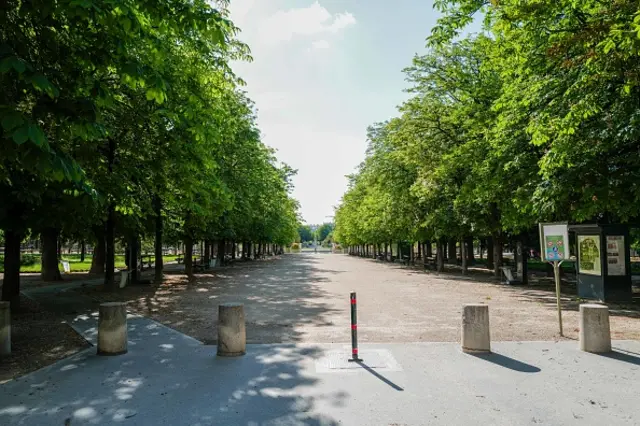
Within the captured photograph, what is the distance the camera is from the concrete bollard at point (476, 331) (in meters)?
7.76

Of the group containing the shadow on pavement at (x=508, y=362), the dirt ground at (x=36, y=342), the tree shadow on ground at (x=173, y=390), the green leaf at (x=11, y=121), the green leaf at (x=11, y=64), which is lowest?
the dirt ground at (x=36, y=342)

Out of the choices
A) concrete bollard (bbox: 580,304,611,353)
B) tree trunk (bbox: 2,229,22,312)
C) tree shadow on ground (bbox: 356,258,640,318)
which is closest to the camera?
concrete bollard (bbox: 580,304,611,353)

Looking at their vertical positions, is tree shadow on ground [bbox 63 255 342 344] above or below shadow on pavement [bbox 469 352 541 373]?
below

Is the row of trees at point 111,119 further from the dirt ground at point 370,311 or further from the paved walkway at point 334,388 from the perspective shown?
the dirt ground at point 370,311

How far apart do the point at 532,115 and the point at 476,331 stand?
27.4ft

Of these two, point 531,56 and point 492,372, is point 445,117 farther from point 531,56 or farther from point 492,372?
point 492,372

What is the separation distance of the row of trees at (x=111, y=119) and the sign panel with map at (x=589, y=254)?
1182cm

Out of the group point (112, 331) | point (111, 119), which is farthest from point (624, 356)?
point (111, 119)

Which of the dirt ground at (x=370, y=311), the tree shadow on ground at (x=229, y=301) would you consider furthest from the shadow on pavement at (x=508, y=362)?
the tree shadow on ground at (x=229, y=301)

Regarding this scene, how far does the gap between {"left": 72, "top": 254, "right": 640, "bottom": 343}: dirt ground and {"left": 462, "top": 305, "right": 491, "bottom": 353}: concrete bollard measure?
1.29m

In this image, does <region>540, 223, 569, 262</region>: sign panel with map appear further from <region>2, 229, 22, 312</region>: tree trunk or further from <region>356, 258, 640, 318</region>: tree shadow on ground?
<region>2, 229, 22, 312</region>: tree trunk

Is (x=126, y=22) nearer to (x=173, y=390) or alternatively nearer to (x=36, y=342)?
(x=173, y=390)

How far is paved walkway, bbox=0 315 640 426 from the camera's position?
5102 mm

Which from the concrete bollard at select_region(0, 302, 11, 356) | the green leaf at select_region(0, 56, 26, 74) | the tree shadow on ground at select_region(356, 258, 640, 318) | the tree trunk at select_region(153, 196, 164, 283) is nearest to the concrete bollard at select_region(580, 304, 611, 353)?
the tree shadow on ground at select_region(356, 258, 640, 318)
